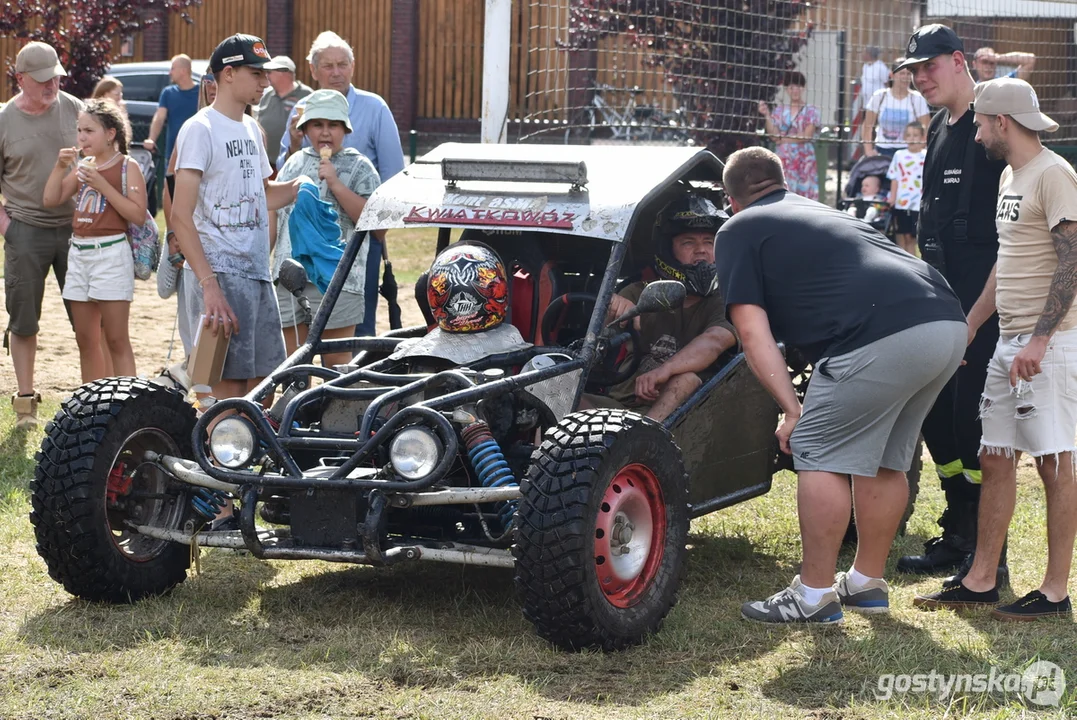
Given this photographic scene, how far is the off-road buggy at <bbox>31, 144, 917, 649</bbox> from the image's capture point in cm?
519

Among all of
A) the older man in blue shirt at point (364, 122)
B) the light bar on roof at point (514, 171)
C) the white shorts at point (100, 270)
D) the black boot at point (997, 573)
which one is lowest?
the black boot at point (997, 573)

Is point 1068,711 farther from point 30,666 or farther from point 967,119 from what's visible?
point 30,666

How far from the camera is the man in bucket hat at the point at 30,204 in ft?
29.6

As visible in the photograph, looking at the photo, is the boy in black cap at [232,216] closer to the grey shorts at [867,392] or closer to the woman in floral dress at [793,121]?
the grey shorts at [867,392]

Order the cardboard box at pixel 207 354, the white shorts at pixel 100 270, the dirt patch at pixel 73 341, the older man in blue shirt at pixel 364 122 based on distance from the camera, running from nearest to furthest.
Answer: the cardboard box at pixel 207 354 < the white shorts at pixel 100 270 < the older man in blue shirt at pixel 364 122 < the dirt patch at pixel 73 341

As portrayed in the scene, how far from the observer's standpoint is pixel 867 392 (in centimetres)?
542

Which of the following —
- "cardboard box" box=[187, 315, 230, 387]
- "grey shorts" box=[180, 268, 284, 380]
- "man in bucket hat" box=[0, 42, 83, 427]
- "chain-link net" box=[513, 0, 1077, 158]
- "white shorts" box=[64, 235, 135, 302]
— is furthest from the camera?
"chain-link net" box=[513, 0, 1077, 158]

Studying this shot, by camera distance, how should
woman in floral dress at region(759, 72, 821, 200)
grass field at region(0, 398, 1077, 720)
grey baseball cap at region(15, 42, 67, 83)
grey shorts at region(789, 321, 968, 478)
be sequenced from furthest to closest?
woman in floral dress at region(759, 72, 821, 200)
grey baseball cap at region(15, 42, 67, 83)
grey shorts at region(789, 321, 968, 478)
grass field at region(0, 398, 1077, 720)

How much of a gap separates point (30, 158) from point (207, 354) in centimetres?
294

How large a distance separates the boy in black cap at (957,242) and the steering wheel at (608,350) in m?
1.32

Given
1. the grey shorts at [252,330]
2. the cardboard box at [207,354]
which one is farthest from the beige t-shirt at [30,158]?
the cardboard box at [207,354]

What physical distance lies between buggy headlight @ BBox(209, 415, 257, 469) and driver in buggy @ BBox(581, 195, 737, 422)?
1438 millimetres

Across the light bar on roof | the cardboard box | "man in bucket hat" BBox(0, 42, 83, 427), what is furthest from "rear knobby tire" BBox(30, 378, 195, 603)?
"man in bucket hat" BBox(0, 42, 83, 427)

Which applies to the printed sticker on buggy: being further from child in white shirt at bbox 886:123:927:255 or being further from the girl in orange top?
child in white shirt at bbox 886:123:927:255
